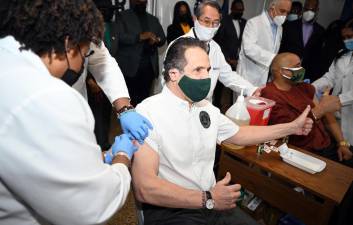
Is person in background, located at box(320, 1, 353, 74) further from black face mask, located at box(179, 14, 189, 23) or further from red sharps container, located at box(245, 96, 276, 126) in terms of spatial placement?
red sharps container, located at box(245, 96, 276, 126)

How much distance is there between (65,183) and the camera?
70cm

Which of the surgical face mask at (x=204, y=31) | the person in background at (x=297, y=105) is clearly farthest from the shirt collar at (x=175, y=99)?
the surgical face mask at (x=204, y=31)

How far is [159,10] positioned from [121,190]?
136 inches

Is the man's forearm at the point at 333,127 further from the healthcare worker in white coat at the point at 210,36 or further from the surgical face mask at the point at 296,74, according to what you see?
the healthcare worker in white coat at the point at 210,36

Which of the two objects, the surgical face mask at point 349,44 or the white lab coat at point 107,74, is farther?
the surgical face mask at point 349,44

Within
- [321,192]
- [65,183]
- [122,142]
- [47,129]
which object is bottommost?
[321,192]

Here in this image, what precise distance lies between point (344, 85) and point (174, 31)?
84.9 inches

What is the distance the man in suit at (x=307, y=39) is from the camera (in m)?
3.50

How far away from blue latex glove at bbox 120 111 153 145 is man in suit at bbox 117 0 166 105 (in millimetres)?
1767

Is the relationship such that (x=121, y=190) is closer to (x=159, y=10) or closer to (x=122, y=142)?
(x=122, y=142)

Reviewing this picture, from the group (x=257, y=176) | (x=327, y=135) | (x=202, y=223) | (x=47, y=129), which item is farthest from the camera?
(x=327, y=135)

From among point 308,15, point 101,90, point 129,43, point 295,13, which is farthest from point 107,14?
point 295,13

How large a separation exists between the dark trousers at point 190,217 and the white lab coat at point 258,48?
79.2 inches

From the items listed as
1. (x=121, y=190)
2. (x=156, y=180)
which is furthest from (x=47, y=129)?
(x=156, y=180)
